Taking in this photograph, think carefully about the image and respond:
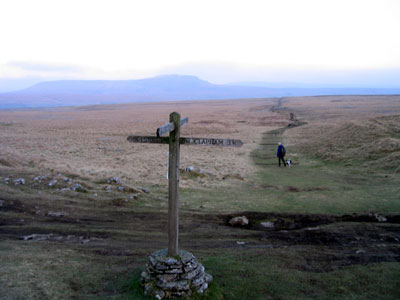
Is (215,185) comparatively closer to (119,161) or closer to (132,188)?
(132,188)

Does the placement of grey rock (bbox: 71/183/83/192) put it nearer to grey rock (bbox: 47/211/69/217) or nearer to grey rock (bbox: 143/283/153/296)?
grey rock (bbox: 47/211/69/217)

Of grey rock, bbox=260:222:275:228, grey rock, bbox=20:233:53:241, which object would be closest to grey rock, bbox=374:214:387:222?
grey rock, bbox=260:222:275:228

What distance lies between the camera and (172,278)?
6.78 m

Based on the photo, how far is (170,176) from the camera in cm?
686

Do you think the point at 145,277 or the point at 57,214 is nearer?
the point at 145,277

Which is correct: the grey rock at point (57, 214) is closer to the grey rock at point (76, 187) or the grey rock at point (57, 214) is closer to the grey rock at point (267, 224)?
the grey rock at point (76, 187)

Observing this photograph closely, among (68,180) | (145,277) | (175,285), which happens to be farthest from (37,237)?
(68,180)

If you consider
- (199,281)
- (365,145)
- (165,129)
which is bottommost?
(199,281)

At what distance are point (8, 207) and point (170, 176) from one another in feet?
29.6

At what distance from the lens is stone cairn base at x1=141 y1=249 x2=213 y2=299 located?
6648mm

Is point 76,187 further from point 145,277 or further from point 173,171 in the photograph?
point 173,171

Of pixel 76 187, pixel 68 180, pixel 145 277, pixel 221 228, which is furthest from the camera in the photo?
pixel 68 180

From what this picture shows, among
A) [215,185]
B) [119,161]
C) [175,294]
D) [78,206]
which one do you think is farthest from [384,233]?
[119,161]

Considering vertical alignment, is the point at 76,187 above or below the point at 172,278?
below
